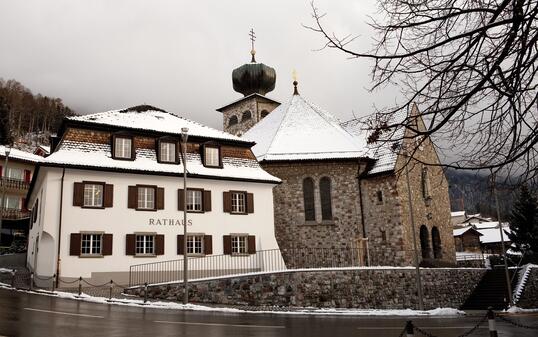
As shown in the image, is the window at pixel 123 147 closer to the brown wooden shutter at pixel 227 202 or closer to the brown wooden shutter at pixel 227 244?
the brown wooden shutter at pixel 227 202

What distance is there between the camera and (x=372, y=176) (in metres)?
30.7

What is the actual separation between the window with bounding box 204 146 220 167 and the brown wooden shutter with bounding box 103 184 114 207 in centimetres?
559

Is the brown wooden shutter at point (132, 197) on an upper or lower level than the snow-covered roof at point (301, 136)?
lower

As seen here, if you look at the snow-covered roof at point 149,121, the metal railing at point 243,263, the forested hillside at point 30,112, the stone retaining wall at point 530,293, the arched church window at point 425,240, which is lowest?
the stone retaining wall at point 530,293

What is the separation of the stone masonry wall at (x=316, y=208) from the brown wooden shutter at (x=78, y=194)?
40.9 feet

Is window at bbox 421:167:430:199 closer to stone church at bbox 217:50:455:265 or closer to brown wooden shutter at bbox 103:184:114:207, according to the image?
stone church at bbox 217:50:455:265

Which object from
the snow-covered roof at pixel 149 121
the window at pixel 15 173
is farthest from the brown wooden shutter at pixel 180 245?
the window at pixel 15 173

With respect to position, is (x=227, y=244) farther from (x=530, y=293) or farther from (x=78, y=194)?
(x=530, y=293)

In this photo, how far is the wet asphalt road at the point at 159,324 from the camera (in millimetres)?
10703

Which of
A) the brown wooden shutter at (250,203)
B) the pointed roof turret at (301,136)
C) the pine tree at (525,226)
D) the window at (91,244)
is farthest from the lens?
the pine tree at (525,226)

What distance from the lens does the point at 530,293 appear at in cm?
2669

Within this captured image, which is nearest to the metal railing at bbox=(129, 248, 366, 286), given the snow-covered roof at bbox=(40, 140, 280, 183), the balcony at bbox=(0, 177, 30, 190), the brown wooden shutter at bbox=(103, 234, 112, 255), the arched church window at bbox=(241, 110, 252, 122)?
the brown wooden shutter at bbox=(103, 234, 112, 255)

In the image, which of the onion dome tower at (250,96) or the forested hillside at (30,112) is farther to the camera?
the forested hillside at (30,112)

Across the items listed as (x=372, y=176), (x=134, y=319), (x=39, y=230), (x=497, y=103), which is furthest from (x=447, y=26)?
(x=372, y=176)
